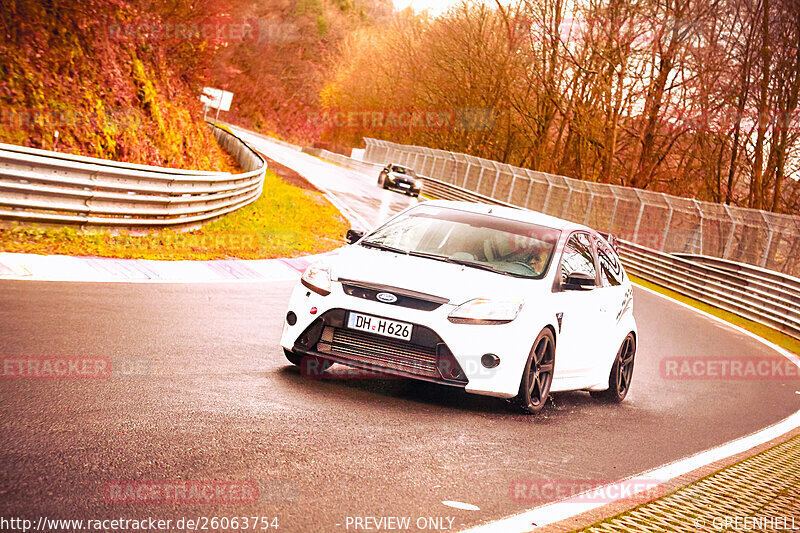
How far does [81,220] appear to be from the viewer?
551 inches

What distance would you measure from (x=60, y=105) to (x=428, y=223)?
36.0 ft

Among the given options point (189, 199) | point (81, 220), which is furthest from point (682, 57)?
point (81, 220)

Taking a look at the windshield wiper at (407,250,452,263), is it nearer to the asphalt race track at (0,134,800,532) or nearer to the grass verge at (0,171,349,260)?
the asphalt race track at (0,134,800,532)

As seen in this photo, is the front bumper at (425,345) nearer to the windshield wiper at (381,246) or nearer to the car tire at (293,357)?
the car tire at (293,357)

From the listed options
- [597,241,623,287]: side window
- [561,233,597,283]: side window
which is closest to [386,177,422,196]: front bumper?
[597,241,623,287]: side window

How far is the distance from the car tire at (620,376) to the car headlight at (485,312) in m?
2.61

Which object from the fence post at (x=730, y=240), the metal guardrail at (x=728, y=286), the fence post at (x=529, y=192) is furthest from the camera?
the fence post at (x=529, y=192)

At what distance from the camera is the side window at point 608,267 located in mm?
9148

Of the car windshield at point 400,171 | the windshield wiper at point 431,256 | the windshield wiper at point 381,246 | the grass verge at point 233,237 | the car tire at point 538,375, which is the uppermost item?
the car windshield at point 400,171

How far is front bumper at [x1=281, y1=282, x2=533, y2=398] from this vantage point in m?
6.88

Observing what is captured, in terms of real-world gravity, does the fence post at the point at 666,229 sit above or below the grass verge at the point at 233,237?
above

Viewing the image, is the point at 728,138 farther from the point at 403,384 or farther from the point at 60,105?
the point at 403,384

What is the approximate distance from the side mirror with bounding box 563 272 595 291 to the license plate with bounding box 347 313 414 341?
5.60ft

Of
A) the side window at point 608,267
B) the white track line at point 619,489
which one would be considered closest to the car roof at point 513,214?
the side window at point 608,267
